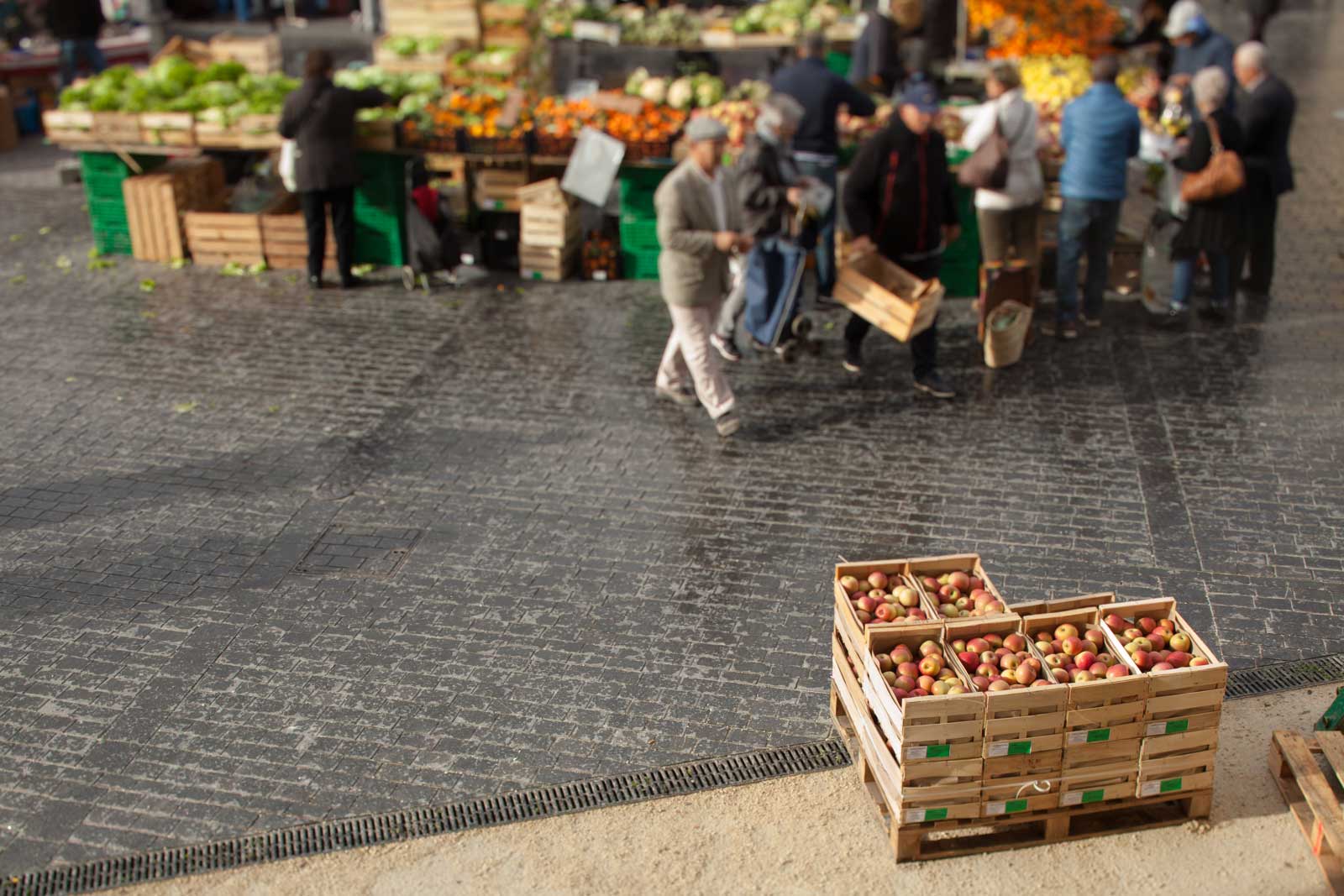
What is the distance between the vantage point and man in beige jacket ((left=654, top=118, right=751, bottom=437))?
861 cm

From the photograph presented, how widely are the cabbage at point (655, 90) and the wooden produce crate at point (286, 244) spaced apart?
3195 millimetres

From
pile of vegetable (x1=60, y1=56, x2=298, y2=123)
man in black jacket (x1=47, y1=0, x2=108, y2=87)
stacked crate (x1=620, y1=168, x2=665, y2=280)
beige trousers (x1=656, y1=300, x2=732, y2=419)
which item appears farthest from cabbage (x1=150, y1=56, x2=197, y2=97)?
beige trousers (x1=656, y1=300, x2=732, y2=419)

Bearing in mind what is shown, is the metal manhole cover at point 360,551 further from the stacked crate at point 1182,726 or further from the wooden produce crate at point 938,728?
the stacked crate at point 1182,726

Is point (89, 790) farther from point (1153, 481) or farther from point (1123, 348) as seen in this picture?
point (1123, 348)

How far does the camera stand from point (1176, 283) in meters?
11.1

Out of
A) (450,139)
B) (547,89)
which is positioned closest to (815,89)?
(450,139)

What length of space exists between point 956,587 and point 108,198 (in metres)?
9.46

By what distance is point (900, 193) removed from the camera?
9.38m

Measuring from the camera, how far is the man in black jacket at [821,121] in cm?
1119

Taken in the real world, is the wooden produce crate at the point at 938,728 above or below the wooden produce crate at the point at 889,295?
below

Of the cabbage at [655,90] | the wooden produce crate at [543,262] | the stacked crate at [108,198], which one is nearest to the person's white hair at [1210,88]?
the cabbage at [655,90]

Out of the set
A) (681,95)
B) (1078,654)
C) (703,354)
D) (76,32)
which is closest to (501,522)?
(703,354)

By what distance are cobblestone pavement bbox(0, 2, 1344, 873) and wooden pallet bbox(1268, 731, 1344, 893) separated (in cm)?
95

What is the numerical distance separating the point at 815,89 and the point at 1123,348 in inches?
122
